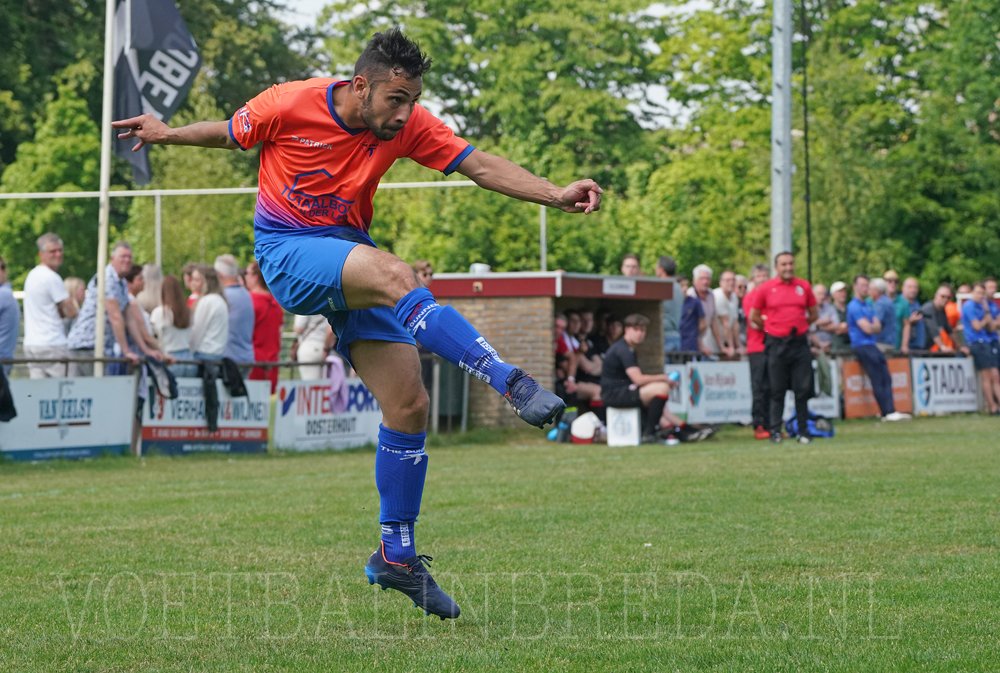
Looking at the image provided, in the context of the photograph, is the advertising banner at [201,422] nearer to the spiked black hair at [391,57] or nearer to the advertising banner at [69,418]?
the advertising banner at [69,418]

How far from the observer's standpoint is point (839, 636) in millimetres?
5836

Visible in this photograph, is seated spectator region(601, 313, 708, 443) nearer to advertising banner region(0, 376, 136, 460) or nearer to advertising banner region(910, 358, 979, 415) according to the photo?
advertising banner region(0, 376, 136, 460)

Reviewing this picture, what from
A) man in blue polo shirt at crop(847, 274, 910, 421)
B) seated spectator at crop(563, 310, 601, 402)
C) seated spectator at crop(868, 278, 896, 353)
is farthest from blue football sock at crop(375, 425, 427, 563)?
seated spectator at crop(868, 278, 896, 353)

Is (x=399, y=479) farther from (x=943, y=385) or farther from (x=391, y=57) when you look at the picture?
(x=943, y=385)

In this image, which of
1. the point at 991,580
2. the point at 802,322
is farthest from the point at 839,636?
the point at 802,322

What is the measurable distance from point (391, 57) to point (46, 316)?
11102 mm

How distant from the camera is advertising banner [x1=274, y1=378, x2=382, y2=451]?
60.7 ft

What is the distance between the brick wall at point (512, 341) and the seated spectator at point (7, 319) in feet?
22.1

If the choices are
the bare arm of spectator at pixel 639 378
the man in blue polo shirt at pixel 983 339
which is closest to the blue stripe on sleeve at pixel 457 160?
the bare arm of spectator at pixel 639 378

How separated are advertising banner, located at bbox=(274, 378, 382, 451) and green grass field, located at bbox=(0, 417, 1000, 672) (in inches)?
168

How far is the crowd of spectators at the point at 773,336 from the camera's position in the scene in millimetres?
19172

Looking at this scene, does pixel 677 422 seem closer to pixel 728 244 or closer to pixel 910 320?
pixel 910 320

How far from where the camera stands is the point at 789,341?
1919cm

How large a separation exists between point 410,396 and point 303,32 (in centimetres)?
4855
